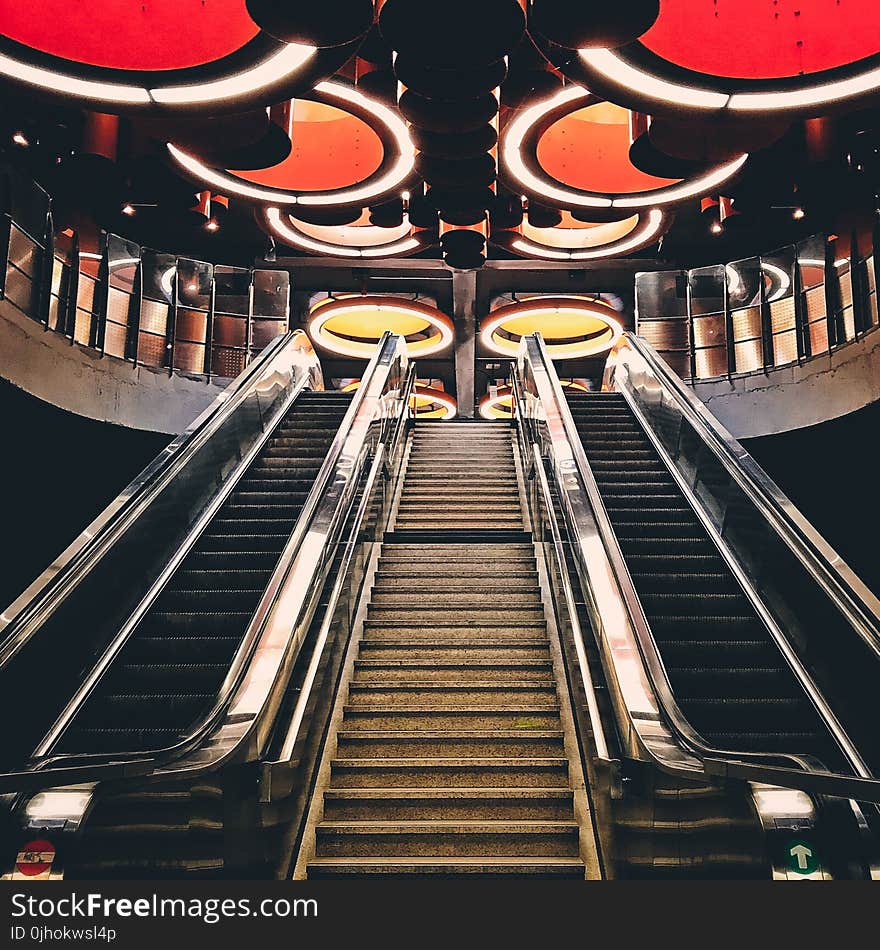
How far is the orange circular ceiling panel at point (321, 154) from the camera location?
891cm

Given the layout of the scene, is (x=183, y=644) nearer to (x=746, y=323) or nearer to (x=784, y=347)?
(x=784, y=347)

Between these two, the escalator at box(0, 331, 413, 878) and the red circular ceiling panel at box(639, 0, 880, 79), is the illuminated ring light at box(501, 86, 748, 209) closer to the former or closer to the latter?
the red circular ceiling panel at box(639, 0, 880, 79)

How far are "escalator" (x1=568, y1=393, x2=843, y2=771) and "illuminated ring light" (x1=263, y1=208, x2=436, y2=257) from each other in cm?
555

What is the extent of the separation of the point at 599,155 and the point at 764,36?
3.58m

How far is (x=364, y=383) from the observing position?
28.4ft

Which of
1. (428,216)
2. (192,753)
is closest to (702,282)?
(428,216)

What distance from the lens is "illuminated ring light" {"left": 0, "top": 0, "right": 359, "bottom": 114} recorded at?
18.2 ft

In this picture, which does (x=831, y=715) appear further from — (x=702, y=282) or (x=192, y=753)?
(x=702, y=282)

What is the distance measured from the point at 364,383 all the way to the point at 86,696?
15.5 ft

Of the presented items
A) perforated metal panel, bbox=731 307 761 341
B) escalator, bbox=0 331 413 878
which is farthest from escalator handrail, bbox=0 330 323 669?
perforated metal panel, bbox=731 307 761 341

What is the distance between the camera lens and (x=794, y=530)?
17.2 feet

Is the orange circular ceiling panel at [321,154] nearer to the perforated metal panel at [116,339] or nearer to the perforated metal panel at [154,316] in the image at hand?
the perforated metal panel at [116,339]

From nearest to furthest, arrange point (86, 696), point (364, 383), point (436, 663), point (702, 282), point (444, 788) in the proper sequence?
1. point (444, 788)
2. point (86, 696)
3. point (436, 663)
4. point (364, 383)
5. point (702, 282)

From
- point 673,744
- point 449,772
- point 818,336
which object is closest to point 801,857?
point 673,744
